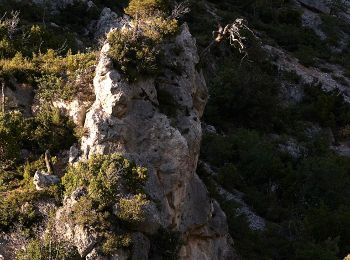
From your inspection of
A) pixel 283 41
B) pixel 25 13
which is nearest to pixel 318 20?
pixel 283 41

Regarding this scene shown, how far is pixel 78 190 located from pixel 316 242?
13.4m

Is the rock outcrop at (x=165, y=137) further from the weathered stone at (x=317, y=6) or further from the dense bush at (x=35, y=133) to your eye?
the weathered stone at (x=317, y=6)

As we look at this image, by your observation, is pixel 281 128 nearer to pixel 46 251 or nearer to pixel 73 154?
pixel 73 154

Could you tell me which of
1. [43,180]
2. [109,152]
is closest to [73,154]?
[109,152]

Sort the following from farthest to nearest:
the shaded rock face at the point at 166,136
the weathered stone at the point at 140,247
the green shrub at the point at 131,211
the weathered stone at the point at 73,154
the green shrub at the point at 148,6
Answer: the green shrub at the point at 148,6, the shaded rock face at the point at 166,136, the weathered stone at the point at 73,154, the green shrub at the point at 131,211, the weathered stone at the point at 140,247

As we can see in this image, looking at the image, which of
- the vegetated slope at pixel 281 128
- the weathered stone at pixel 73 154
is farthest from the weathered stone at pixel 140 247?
the vegetated slope at pixel 281 128

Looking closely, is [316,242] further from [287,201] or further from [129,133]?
[129,133]

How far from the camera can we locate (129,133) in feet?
49.8

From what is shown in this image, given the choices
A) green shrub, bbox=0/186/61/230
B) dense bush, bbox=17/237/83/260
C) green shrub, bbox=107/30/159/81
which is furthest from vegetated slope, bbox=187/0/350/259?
dense bush, bbox=17/237/83/260

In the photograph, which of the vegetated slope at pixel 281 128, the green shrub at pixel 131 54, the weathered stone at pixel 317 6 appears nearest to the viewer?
the green shrub at pixel 131 54

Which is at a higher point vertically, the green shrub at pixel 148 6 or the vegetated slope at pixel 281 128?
the green shrub at pixel 148 6

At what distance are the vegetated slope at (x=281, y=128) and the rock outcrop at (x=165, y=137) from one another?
4003 millimetres

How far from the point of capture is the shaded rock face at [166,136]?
14781 millimetres

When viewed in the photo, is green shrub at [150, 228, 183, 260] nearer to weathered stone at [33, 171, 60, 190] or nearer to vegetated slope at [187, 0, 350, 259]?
weathered stone at [33, 171, 60, 190]
